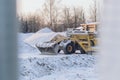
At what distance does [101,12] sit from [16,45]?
98mm

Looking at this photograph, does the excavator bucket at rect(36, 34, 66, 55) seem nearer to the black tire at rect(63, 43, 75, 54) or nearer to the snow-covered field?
the black tire at rect(63, 43, 75, 54)

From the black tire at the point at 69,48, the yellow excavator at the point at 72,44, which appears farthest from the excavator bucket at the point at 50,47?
the black tire at the point at 69,48

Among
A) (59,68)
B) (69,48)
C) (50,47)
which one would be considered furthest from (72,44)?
(59,68)

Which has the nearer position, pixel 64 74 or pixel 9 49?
pixel 9 49

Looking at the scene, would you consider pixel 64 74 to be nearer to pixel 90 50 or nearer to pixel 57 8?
pixel 90 50

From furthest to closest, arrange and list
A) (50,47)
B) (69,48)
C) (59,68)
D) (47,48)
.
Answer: (69,48) → (47,48) → (50,47) → (59,68)

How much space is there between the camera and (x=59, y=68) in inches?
306

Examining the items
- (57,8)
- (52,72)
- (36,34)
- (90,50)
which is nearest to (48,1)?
(57,8)

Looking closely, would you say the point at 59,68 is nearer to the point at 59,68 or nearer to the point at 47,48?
the point at 59,68

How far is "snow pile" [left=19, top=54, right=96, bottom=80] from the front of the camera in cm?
663

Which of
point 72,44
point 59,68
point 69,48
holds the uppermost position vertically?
point 72,44

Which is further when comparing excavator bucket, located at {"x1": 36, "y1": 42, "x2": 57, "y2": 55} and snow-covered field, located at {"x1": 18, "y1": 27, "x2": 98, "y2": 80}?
excavator bucket, located at {"x1": 36, "y1": 42, "x2": 57, "y2": 55}

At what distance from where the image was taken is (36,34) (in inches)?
565

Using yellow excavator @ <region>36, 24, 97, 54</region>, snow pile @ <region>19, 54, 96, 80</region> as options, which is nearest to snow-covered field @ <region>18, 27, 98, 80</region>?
snow pile @ <region>19, 54, 96, 80</region>
